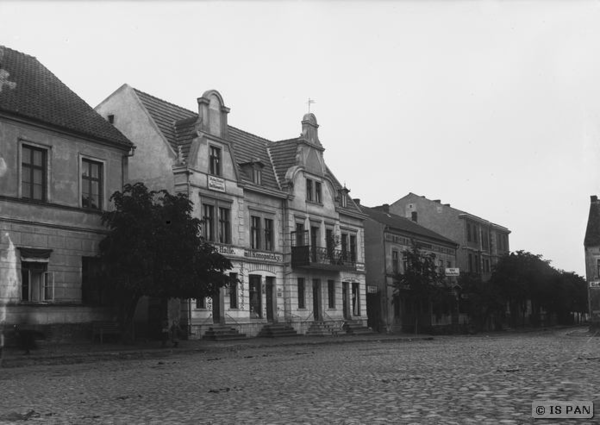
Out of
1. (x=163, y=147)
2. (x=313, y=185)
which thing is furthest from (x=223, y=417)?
(x=313, y=185)

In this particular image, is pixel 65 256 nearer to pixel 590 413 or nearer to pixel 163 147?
pixel 163 147

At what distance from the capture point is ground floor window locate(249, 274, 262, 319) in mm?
39531

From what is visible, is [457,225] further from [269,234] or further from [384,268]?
[269,234]

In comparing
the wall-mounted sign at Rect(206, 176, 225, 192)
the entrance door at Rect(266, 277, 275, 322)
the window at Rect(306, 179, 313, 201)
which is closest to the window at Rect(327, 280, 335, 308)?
the window at Rect(306, 179, 313, 201)

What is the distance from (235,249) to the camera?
125 feet

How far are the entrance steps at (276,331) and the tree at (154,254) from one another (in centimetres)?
1061

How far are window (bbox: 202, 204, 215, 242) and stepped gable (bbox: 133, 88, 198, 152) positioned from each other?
3107 mm

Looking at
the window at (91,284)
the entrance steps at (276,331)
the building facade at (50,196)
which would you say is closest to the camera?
the building facade at (50,196)

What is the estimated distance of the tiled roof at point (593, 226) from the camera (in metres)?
73.5

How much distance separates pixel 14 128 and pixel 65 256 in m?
5.20

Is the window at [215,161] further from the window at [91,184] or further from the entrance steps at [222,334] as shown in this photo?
the entrance steps at [222,334]

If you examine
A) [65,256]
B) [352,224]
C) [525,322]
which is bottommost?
[525,322]

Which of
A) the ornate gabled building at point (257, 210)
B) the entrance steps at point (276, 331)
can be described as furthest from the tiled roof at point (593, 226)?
the entrance steps at point (276, 331)

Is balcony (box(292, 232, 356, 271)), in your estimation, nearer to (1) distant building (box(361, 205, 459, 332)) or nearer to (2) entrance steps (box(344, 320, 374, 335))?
(2) entrance steps (box(344, 320, 374, 335))
